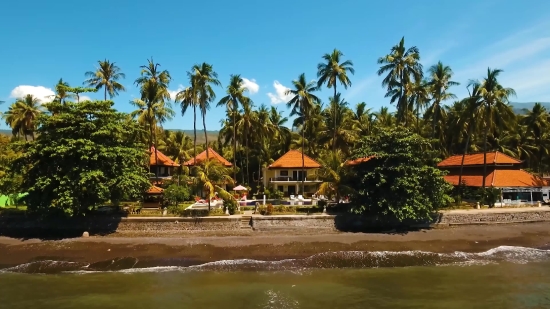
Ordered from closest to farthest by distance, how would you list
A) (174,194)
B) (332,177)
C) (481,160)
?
(332,177) < (174,194) < (481,160)

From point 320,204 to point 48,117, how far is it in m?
23.7

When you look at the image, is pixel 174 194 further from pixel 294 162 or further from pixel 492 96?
pixel 492 96

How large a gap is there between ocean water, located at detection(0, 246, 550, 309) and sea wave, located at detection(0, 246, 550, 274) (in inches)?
2.4

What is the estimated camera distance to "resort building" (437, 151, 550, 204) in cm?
3797

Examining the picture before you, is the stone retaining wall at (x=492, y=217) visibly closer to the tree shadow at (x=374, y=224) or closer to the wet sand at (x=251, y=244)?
the tree shadow at (x=374, y=224)

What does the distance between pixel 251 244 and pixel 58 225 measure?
54.9 feet

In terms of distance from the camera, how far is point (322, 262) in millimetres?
23000

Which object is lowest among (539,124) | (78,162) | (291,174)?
(291,174)

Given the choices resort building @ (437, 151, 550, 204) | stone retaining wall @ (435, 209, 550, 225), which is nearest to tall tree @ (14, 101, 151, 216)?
stone retaining wall @ (435, 209, 550, 225)

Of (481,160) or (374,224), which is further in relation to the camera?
(481,160)

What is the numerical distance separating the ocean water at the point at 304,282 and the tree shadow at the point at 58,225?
→ 22.9 ft

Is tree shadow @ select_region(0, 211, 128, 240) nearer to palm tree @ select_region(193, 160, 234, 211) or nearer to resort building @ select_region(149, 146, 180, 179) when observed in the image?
palm tree @ select_region(193, 160, 234, 211)

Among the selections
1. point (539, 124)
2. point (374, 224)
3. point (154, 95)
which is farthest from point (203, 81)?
point (539, 124)

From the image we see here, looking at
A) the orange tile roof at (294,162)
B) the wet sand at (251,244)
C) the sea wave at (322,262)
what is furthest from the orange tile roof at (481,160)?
the sea wave at (322,262)
